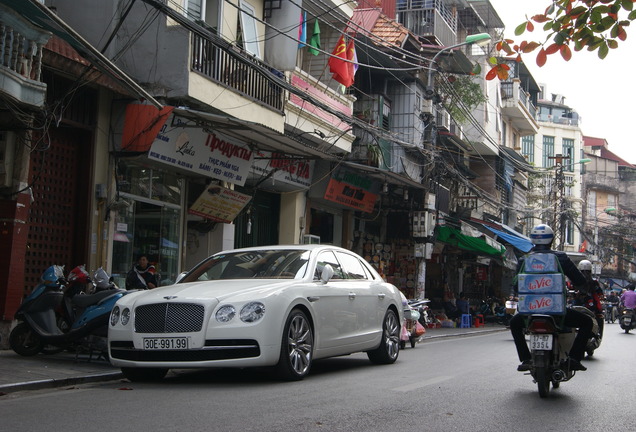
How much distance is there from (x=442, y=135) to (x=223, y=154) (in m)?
14.9

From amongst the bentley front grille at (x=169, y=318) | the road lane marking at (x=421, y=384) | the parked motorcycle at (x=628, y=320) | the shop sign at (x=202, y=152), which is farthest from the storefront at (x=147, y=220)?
the parked motorcycle at (x=628, y=320)

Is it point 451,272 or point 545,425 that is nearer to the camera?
point 545,425

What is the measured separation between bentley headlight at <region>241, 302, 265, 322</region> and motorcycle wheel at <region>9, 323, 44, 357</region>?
13.5 ft

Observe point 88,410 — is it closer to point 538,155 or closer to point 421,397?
point 421,397

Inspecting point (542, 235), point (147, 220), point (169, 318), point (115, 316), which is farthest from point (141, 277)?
point (542, 235)

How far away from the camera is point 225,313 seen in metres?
8.46

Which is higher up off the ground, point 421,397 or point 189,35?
point 189,35

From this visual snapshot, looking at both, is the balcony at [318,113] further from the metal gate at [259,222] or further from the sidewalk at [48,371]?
the sidewalk at [48,371]

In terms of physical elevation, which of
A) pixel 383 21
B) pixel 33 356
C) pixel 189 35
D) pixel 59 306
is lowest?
pixel 33 356

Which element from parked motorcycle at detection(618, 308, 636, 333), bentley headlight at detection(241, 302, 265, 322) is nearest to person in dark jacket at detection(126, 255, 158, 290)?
bentley headlight at detection(241, 302, 265, 322)

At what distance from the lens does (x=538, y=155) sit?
74.3 m

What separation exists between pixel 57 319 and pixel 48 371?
1.95 metres

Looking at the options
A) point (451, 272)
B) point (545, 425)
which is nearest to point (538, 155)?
point (451, 272)

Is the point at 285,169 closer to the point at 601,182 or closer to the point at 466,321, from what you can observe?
the point at 466,321
